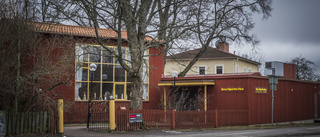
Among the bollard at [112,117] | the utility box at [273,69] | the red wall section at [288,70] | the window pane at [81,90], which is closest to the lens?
the bollard at [112,117]

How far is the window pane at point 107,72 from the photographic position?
24469mm

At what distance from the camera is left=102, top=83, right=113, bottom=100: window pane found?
24.5 m

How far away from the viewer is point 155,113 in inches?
744

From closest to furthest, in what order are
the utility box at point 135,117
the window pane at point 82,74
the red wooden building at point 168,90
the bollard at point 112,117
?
1. the bollard at point 112,117
2. the utility box at point 135,117
3. the red wooden building at point 168,90
4. the window pane at point 82,74

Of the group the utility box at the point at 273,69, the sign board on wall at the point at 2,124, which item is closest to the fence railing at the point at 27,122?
the sign board on wall at the point at 2,124

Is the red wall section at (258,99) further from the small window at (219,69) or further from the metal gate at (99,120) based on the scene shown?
the small window at (219,69)

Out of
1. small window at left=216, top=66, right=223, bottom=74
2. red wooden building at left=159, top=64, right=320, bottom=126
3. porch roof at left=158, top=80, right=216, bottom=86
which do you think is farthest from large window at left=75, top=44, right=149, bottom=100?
small window at left=216, top=66, right=223, bottom=74

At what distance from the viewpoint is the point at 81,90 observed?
23.6 meters

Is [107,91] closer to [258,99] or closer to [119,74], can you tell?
[119,74]

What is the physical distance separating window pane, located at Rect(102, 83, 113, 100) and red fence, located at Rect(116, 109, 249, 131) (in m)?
6.42

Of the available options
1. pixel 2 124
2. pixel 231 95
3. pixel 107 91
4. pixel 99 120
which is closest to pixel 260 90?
pixel 231 95

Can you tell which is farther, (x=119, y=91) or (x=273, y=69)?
(x=273, y=69)

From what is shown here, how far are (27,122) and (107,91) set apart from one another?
916cm

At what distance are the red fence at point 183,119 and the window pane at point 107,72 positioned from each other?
6715mm
